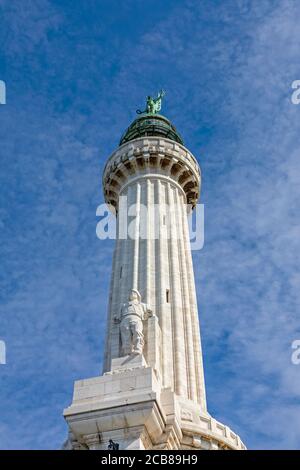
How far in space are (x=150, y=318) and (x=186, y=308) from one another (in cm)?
434

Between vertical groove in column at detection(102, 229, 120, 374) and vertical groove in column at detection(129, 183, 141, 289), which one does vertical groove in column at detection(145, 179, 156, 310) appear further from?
vertical groove in column at detection(102, 229, 120, 374)

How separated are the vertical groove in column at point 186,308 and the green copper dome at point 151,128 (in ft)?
18.6

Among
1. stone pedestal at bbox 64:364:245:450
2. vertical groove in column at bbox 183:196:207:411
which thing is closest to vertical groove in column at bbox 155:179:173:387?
vertical groove in column at bbox 183:196:207:411

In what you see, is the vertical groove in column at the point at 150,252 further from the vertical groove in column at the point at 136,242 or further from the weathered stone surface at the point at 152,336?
the vertical groove in column at the point at 136,242

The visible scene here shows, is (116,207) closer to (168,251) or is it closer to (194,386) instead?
(168,251)

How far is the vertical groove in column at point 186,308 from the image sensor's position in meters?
27.7

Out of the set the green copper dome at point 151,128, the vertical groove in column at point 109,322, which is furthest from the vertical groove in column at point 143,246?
the green copper dome at point 151,128

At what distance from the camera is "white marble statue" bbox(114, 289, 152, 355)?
2416 cm

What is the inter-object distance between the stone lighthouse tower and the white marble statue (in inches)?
1.6

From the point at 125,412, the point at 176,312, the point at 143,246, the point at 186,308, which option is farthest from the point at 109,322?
the point at 125,412

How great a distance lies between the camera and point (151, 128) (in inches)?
1623

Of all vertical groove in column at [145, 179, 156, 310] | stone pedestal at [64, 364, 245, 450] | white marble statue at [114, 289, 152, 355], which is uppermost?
vertical groove in column at [145, 179, 156, 310]

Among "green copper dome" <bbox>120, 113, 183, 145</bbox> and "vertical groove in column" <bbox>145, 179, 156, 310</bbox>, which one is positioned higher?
"green copper dome" <bbox>120, 113, 183, 145</bbox>
